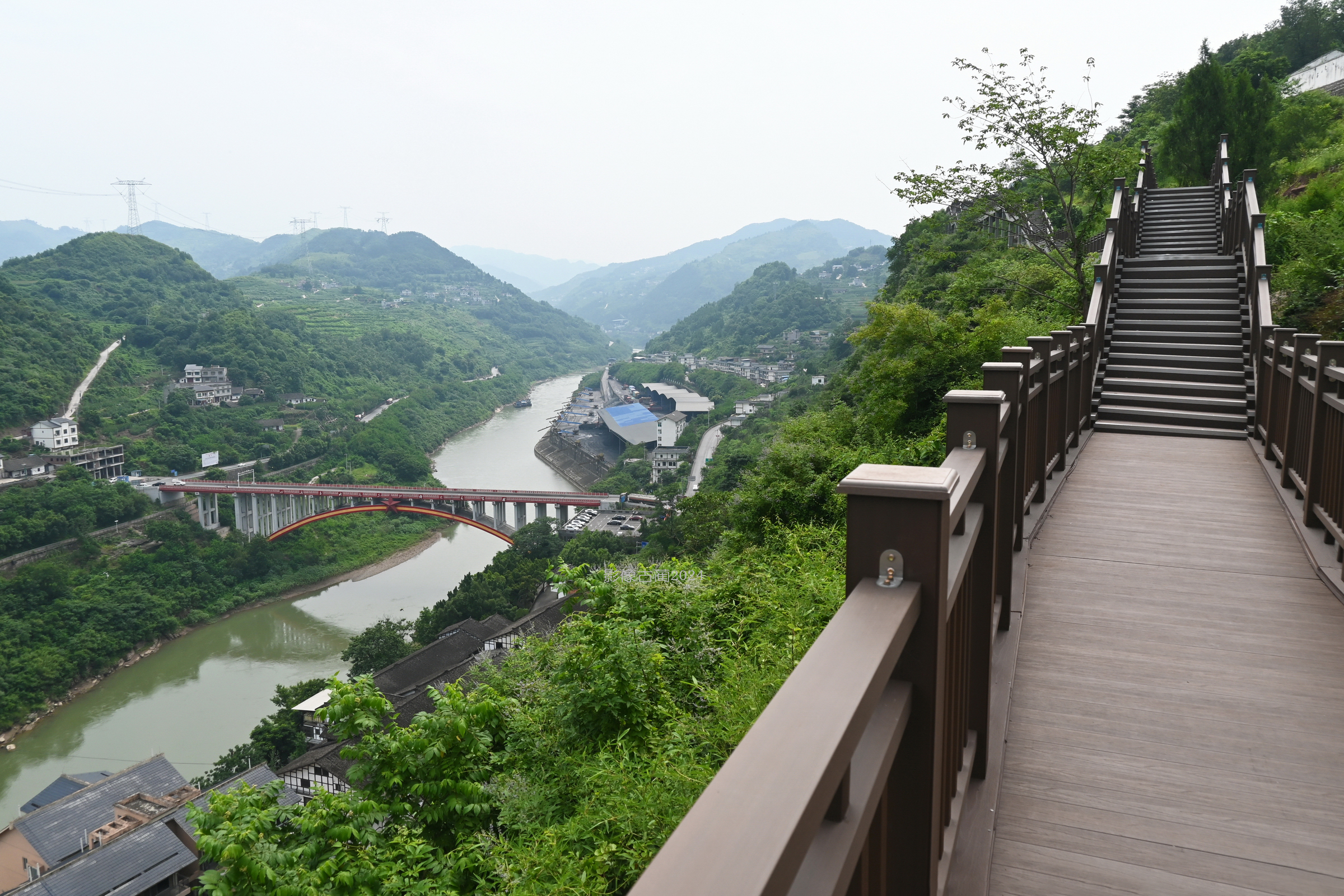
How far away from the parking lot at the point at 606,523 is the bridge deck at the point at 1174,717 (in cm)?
2328

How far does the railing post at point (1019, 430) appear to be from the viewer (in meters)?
2.92

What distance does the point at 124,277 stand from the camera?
2329 inches

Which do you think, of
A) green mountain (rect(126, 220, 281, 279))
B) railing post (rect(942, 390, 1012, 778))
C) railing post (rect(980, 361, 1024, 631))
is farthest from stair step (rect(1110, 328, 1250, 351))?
green mountain (rect(126, 220, 281, 279))

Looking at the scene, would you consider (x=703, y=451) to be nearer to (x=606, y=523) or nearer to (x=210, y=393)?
(x=606, y=523)

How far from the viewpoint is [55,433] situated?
3494cm

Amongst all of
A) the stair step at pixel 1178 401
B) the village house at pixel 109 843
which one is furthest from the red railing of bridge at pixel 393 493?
the stair step at pixel 1178 401

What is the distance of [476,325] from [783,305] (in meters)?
43.1

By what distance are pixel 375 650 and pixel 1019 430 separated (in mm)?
20637

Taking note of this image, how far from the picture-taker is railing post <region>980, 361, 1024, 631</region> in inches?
109

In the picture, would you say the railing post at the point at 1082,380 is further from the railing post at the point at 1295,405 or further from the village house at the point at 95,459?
the village house at the point at 95,459

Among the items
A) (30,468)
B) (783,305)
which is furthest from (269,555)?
(783,305)

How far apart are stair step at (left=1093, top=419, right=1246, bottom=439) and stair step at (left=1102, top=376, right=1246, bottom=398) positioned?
535mm

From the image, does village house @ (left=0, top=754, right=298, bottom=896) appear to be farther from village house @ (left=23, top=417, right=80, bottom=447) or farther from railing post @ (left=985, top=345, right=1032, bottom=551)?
village house @ (left=23, top=417, right=80, bottom=447)

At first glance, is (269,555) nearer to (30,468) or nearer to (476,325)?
(30,468)
